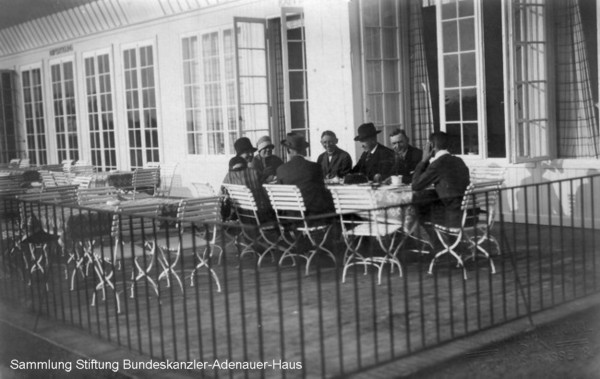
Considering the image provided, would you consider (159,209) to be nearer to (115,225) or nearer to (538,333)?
(115,225)

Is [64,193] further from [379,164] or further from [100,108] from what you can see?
[100,108]

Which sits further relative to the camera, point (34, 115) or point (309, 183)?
point (34, 115)

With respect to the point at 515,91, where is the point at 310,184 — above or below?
below

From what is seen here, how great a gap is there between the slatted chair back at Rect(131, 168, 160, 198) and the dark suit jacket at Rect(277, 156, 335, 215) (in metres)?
5.16

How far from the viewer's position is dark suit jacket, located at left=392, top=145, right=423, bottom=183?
9164 millimetres

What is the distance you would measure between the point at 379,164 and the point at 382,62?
236 cm

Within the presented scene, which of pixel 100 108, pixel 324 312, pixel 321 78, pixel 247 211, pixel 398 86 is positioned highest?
pixel 100 108

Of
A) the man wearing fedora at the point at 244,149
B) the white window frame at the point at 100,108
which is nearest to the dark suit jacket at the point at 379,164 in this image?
the man wearing fedora at the point at 244,149

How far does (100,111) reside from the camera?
56.1 ft

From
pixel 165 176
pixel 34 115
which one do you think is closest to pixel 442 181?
pixel 165 176

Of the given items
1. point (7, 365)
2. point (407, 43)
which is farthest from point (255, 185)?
point (407, 43)

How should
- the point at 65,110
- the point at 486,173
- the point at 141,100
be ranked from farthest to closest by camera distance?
1. the point at 65,110
2. the point at 141,100
3. the point at 486,173

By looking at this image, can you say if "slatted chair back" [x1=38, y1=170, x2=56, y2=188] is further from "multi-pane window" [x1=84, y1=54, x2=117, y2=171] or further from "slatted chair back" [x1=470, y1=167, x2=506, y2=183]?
"slatted chair back" [x1=470, y1=167, x2=506, y2=183]

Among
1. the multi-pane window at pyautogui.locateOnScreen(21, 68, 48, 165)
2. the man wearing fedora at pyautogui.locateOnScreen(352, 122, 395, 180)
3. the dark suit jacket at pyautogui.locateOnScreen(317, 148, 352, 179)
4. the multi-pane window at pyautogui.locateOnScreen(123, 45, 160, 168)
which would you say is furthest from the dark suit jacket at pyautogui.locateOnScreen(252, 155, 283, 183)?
the multi-pane window at pyautogui.locateOnScreen(21, 68, 48, 165)
